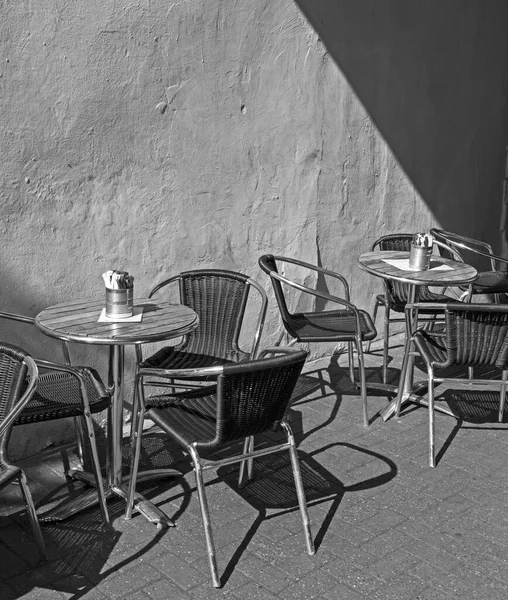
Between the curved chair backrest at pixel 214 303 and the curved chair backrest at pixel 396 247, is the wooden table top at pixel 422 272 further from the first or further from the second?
the curved chair backrest at pixel 214 303

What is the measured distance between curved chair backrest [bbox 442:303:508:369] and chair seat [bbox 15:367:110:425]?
1764 millimetres

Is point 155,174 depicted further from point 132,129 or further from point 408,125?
point 408,125

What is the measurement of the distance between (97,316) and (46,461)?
38.4 inches

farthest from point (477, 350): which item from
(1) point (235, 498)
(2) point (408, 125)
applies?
(2) point (408, 125)

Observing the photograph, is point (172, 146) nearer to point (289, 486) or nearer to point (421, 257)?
point (421, 257)

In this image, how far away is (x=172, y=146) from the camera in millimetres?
4633

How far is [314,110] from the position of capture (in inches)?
216

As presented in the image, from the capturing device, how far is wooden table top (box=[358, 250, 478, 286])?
4.58 metres

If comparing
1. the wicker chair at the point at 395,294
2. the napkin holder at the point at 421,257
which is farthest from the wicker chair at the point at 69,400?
the wicker chair at the point at 395,294

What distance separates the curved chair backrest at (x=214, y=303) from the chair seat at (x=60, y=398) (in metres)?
0.78

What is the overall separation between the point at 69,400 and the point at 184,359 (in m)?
0.85

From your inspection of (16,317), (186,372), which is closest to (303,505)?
(186,372)

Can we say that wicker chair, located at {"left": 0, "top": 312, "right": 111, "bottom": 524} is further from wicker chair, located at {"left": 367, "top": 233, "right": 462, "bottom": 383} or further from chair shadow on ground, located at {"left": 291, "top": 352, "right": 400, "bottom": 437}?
wicker chair, located at {"left": 367, "top": 233, "right": 462, "bottom": 383}

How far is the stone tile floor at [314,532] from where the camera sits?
2957 millimetres
